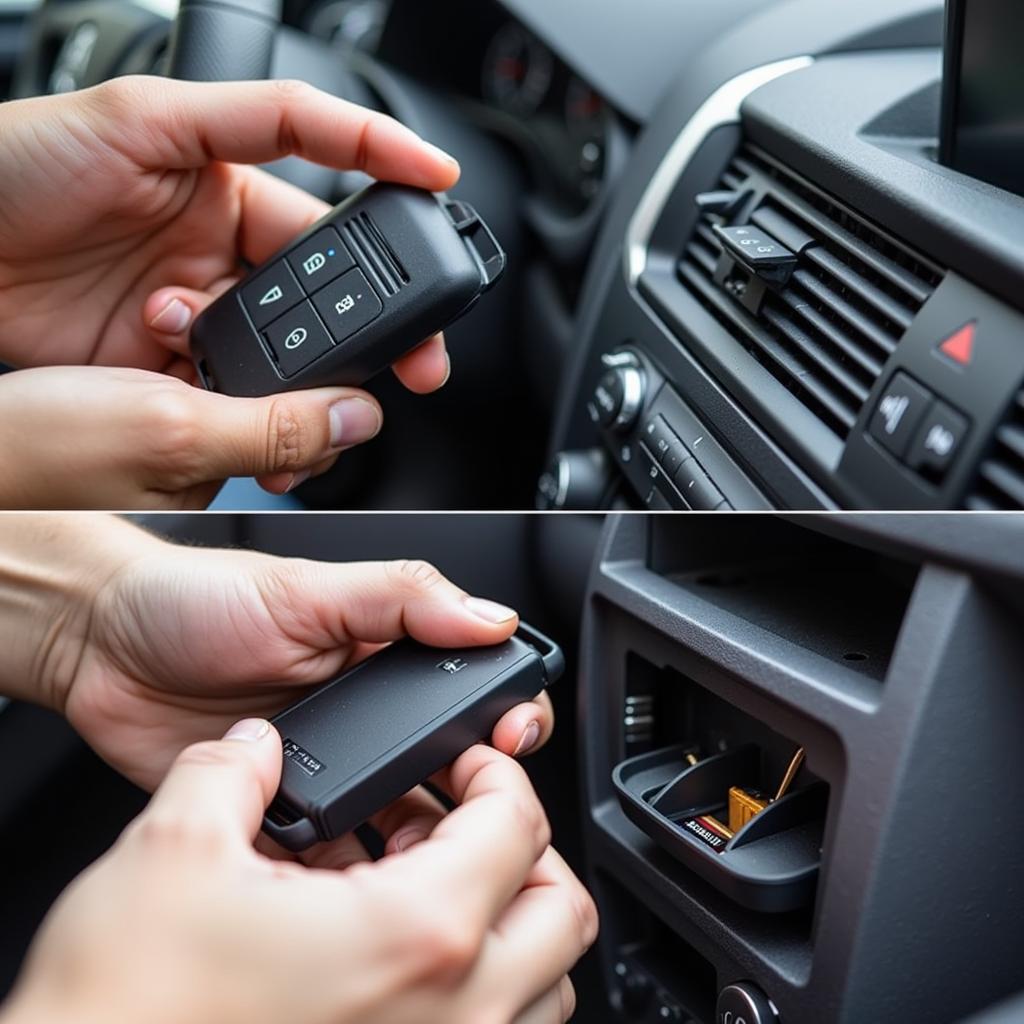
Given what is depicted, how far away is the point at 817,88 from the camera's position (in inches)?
30.6

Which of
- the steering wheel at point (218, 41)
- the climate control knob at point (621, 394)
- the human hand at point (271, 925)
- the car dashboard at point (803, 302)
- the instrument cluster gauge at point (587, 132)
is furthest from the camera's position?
the instrument cluster gauge at point (587, 132)

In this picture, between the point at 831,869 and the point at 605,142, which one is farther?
the point at 605,142

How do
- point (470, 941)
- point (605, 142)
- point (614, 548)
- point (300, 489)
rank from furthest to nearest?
point (605, 142)
point (614, 548)
point (300, 489)
point (470, 941)

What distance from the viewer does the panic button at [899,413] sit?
1.80ft

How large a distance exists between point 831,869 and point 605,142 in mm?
585

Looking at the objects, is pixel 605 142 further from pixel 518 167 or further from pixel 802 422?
pixel 802 422

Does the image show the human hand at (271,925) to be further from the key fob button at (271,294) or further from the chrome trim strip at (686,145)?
the chrome trim strip at (686,145)

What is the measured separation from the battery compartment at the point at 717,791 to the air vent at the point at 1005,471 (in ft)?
0.53

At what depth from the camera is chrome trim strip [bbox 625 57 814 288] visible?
82 centimetres

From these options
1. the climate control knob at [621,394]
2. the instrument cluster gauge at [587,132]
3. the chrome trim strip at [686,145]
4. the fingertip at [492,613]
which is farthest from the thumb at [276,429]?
the instrument cluster gauge at [587,132]

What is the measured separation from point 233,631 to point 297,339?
0.49 ft

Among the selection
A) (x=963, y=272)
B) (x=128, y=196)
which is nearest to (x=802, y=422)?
(x=963, y=272)

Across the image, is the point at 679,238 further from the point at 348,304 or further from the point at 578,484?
the point at 348,304

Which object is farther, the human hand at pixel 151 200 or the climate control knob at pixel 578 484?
the climate control knob at pixel 578 484
